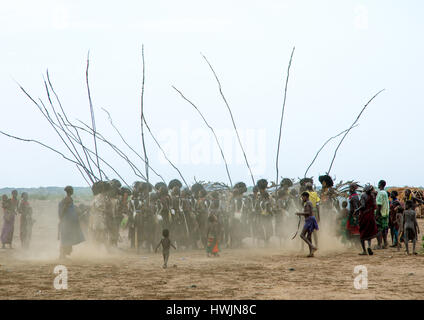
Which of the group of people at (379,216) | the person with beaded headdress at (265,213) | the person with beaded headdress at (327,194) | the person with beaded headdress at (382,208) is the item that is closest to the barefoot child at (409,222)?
the group of people at (379,216)

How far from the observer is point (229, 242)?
16531mm

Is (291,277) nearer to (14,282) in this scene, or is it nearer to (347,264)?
(347,264)

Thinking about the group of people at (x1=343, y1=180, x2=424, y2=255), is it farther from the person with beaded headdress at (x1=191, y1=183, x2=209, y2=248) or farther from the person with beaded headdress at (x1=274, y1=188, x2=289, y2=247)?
the person with beaded headdress at (x1=191, y1=183, x2=209, y2=248)

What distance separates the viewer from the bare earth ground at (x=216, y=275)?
25.5ft

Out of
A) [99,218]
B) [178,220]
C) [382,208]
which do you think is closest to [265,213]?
[178,220]

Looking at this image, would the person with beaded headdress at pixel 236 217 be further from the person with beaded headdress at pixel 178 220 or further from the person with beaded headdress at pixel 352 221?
the person with beaded headdress at pixel 352 221

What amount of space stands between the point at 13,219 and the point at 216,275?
967 cm

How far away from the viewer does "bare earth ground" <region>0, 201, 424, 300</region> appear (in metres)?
7.77

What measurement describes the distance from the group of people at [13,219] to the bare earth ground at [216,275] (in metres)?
1.76

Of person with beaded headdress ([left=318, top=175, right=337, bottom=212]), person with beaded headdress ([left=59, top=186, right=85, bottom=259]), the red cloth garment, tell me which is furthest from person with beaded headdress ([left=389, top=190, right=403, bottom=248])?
person with beaded headdress ([left=59, top=186, right=85, bottom=259])

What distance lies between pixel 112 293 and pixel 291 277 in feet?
11.1

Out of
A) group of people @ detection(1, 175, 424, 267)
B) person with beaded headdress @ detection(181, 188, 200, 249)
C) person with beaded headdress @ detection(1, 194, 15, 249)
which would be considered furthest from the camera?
person with beaded headdress @ detection(1, 194, 15, 249)

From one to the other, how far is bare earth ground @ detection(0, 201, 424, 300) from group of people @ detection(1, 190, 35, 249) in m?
1.76
